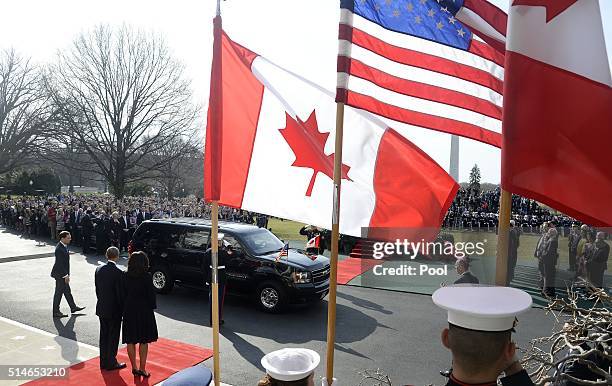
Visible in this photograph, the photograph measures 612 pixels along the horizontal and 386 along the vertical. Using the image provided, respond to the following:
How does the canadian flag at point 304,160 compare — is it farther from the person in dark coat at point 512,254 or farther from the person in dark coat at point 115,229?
the person in dark coat at point 115,229

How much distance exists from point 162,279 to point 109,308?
194 inches

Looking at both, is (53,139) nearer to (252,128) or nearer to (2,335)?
(2,335)

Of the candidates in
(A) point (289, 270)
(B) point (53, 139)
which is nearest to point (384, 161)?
(A) point (289, 270)

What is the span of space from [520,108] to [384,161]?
1298mm

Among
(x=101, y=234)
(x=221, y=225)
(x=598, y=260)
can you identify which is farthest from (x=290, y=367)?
(x=101, y=234)

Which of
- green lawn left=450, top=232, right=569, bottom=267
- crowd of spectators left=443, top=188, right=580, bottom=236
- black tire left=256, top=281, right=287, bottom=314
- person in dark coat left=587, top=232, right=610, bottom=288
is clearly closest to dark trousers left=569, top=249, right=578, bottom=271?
green lawn left=450, top=232, right=569, bottom=267

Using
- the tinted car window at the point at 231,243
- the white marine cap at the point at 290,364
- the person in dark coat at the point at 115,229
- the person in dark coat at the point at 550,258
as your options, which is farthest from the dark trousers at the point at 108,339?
the person in dark coat at the point at 115,229

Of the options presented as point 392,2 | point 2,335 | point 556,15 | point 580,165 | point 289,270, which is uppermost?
point 392,2

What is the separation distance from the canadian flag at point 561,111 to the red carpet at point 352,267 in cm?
1062

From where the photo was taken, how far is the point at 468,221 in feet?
87.0

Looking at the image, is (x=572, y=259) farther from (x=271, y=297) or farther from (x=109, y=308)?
(x=109, y=308)

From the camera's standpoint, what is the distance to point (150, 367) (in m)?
6.64

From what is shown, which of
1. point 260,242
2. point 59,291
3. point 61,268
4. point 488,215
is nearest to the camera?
point 61,268

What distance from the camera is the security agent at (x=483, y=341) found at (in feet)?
5.67
